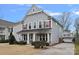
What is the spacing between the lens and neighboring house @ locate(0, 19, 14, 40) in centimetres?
1045

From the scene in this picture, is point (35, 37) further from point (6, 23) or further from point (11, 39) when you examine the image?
point (6, 23)

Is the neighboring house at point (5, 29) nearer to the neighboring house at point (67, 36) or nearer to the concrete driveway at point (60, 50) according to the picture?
the concrete driveway at point (60, 50)

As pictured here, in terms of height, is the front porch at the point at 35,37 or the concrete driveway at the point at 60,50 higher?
the front porch at the point at 35,37

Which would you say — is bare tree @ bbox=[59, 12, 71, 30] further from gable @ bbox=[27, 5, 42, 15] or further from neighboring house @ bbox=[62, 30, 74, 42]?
gable @ bbox=[27, 5, 42, 15]

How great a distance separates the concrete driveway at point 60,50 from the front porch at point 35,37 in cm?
15

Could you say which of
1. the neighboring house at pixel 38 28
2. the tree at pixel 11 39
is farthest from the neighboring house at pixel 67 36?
the tree at pixel 11 39

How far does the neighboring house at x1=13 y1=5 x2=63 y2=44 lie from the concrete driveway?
11 cm

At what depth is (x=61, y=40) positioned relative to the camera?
10492mm

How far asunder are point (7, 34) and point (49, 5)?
807mm

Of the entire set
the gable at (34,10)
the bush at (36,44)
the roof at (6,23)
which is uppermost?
the gable at (34,10)

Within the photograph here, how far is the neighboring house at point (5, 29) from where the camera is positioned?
34.3 ft

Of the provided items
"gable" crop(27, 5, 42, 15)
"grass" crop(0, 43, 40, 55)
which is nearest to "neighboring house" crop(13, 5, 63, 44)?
"gable" crop(27, 5, 42, 15)

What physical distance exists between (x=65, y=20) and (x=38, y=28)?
446mm
